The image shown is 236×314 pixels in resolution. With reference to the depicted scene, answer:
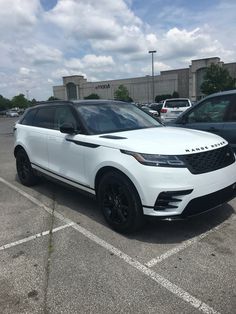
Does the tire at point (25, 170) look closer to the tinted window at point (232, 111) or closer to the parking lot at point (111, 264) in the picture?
the parking lot at point (111, 264)

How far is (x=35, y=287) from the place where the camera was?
3.10 meters

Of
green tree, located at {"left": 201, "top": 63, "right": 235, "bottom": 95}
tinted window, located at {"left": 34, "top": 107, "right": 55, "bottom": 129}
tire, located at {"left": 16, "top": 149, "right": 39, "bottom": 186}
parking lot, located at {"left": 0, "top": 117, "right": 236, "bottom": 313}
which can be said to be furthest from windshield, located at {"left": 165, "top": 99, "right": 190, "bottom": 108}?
green tree, located at {"left": 201, "top": 63, "right": 235, "bottom": 95}

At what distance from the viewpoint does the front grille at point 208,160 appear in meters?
3.73

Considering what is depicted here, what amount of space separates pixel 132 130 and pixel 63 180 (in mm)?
1381

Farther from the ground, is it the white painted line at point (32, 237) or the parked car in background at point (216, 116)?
the parked car in background at point (216, 116)

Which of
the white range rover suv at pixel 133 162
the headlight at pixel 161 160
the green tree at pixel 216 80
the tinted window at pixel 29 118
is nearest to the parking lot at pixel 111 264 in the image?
the white range rover suv at pixel 133 162

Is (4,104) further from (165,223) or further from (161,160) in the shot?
(161,160)

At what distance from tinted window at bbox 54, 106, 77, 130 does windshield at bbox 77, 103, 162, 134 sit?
18 cm

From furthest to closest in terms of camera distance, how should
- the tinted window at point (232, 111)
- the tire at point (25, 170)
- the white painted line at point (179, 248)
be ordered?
1. the tire at point (25, 170)
2. the tinted window at point (232, 111)
3. the white painted line at point (179, 248)

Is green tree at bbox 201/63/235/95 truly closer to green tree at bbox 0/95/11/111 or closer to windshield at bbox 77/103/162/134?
windshield at bbox 77/103/162/134

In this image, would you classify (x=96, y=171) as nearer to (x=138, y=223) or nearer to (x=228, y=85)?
(x=138, y=223)

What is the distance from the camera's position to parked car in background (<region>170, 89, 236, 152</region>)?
5875 mm

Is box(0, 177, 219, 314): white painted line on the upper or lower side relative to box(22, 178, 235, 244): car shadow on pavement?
lower

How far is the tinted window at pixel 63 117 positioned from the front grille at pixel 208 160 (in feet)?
6.24
